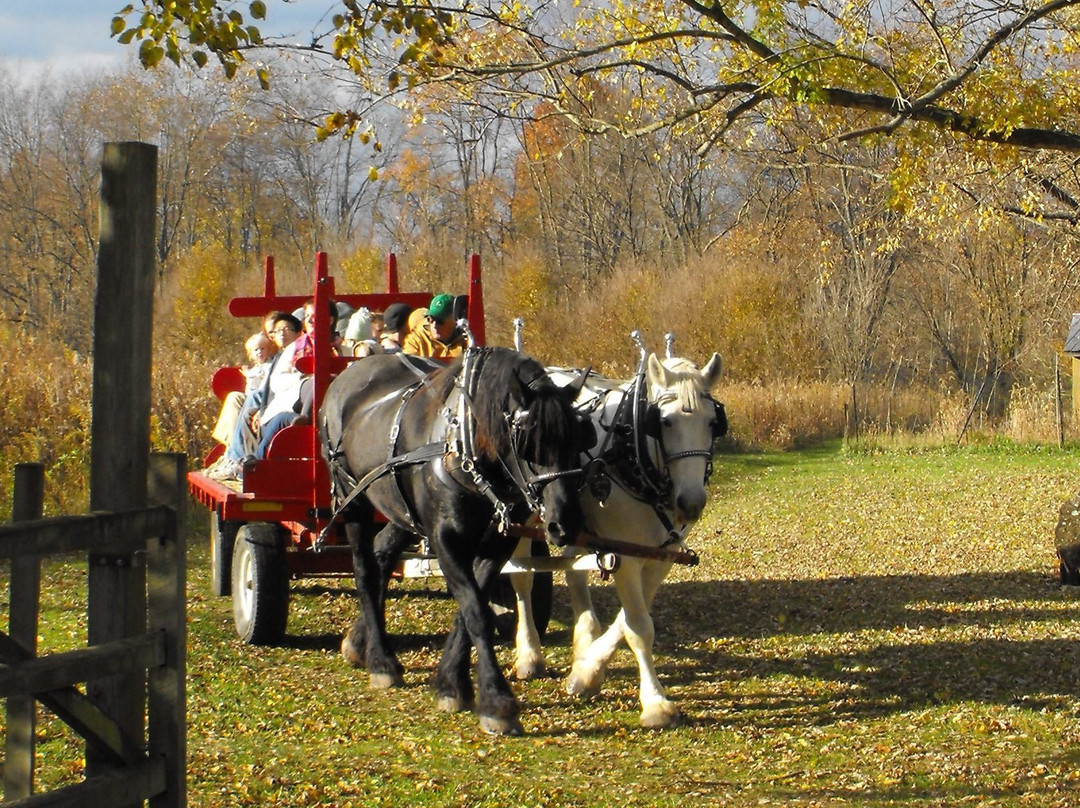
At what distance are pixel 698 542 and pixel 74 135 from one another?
26.3 metres

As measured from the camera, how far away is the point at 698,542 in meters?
13.9

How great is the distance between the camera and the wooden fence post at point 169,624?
12.0 ft

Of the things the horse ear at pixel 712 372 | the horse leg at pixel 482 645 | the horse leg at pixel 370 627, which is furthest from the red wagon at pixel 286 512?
the horse ear at pixel 712 372

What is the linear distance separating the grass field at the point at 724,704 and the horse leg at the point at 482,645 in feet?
0.39

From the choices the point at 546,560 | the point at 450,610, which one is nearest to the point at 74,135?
the point at 450,610

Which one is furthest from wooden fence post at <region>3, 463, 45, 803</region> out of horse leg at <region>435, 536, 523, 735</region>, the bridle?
the bridle

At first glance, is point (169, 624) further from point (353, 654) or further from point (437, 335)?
point (437, 335)

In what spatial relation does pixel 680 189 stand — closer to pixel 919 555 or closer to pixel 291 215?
pixel 291 215

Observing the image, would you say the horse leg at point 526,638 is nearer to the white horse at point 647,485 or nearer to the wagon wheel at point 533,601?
the wagon wheel at point 533,601

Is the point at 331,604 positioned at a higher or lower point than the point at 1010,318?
lower

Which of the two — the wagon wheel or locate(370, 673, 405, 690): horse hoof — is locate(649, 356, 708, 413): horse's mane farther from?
locate(370, 673, 405, 690): horse hoof

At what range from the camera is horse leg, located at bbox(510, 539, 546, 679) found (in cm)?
752

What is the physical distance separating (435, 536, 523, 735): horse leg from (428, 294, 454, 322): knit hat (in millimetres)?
2267

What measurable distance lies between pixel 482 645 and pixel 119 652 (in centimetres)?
294
